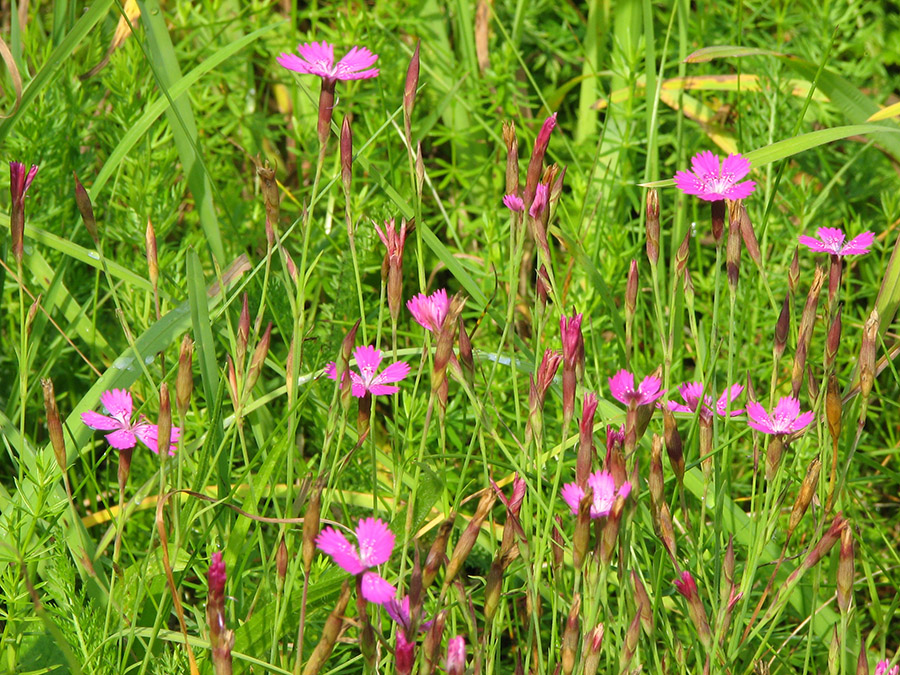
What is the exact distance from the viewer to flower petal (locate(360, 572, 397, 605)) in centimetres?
67

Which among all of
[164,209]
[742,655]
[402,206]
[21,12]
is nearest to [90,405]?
[402,206]

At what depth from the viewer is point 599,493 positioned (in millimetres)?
764

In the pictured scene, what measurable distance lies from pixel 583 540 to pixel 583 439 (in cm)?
9

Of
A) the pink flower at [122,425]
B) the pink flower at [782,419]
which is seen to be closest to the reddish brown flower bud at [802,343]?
the pink flower at [782,419]

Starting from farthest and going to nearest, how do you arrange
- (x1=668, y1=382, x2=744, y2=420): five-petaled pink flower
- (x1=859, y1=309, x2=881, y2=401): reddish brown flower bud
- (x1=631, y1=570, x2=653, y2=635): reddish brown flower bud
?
(x1=668, y1=382, x2=744, y2=420): five-petaled pink flower → (x1=859, y1=309, x2=881, y2=401): reddish brown flower bud → (x1=631, y1=570, x2=653, y2=635): reddish brown flower bud

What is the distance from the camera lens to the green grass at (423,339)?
35.7 inches

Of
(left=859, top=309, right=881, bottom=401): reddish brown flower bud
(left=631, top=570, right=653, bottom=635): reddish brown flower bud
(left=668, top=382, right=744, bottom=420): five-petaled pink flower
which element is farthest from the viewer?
(left=668, top=382, right=744, bottom=420): five-petaled pink flower

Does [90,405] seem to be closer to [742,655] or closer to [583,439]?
[583,439]

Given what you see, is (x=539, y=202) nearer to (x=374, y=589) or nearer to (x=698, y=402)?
(x=698, y=402)

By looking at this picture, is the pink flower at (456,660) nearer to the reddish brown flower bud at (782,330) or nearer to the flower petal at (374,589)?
the flower petal at (374,589)

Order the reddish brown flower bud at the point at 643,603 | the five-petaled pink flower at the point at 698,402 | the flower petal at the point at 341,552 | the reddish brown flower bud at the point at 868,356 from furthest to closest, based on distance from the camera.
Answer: the five-petaled pink flower at the point at 698,402
the reddish brown flower bud at the point at 868,356
the reddish brown flower bud at the point at 643,603
the flower petal at the point at 341,552

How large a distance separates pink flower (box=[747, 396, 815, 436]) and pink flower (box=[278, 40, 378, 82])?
0.50 m

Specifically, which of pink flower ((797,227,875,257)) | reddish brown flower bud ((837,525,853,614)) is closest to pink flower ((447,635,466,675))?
reddish brown flower bud ((837,525,853,614))

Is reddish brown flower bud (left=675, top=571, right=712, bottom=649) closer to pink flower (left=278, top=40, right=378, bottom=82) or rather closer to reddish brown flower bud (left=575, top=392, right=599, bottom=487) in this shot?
reddish brown flower bud (left=575, top=392, right=599, bottom=487)
